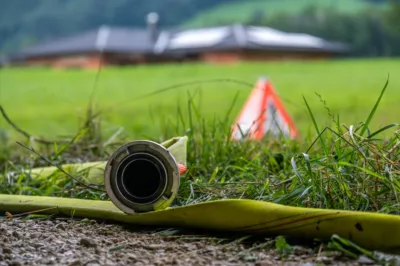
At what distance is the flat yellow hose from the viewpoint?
4.89 feet

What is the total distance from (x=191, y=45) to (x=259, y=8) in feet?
33.3

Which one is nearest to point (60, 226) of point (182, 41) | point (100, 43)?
point (182, 41)

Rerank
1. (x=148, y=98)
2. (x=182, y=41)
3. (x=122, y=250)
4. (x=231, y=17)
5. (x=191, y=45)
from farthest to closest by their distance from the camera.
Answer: (x=231, y=17) < (x=182, y=41) < (x=191, y=45) < (x=148, y=98) < (x=122, y=250)

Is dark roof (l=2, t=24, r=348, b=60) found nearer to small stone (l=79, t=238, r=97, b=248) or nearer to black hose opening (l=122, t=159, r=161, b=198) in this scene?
black hose opening (l=122, t=159, r=161, b=198)

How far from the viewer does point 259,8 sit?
45.2 meters

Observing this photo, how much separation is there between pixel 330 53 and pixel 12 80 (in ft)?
114

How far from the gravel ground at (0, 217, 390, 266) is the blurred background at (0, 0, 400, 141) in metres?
9.00

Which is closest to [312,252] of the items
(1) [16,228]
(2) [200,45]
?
(1) [16,228]

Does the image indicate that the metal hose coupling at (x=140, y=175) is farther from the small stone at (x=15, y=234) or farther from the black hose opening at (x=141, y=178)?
the small stone at (x=15, y=234)

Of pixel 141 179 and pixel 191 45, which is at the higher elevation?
pixel 191 45

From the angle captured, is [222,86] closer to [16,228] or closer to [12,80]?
[12,80]

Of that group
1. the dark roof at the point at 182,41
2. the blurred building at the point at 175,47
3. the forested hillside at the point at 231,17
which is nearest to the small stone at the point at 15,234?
the forested hillside at the point at 231,17

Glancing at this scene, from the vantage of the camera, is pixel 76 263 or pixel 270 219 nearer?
pixel 76 263

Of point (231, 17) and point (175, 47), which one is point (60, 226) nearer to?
point (175, 47)
